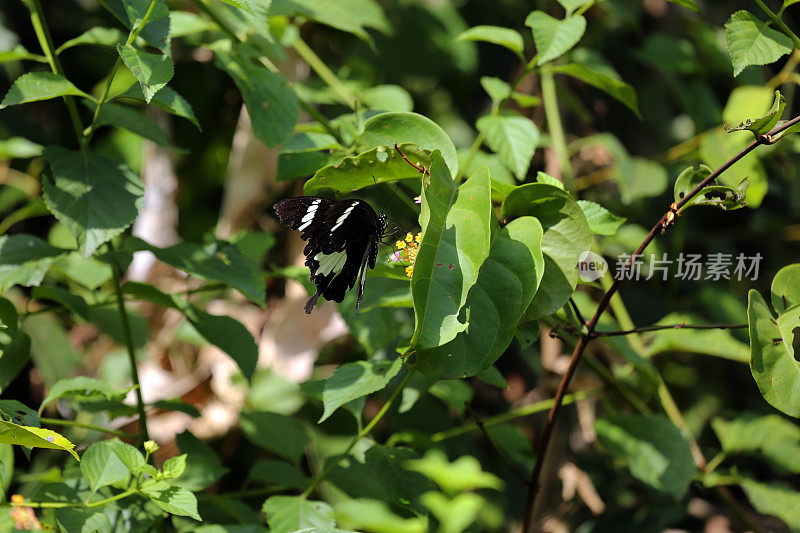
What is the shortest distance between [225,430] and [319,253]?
3.00 ft

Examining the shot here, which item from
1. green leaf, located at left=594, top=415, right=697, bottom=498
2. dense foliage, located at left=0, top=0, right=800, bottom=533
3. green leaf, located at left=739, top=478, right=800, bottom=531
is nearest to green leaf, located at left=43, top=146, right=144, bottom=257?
dense foliage, located at left=0, top=0, right=800, bottom=533

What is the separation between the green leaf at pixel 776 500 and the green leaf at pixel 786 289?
0.55 m

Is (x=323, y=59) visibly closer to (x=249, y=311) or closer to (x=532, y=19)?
(x=249, y=311)

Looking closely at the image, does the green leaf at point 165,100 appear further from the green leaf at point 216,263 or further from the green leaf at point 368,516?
the green leaf at point 368,516

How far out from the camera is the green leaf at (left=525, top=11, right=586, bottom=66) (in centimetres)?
93

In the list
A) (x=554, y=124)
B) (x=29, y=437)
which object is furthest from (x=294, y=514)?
(x=554, y=124)

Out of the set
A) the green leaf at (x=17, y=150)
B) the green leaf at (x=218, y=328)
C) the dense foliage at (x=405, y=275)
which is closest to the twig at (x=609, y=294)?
the dense foliage at (x=405, y=275)

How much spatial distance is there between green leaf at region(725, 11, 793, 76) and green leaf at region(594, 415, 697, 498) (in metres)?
0.63

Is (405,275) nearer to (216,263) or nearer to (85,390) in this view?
(216,263)

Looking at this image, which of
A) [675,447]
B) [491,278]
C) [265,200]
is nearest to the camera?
[491,278]

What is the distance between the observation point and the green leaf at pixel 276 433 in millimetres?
1074

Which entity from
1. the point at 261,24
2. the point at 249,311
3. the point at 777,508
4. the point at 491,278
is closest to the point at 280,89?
the point at 261,24

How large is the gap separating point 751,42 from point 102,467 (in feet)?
2.88

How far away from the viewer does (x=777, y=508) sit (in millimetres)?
1158
